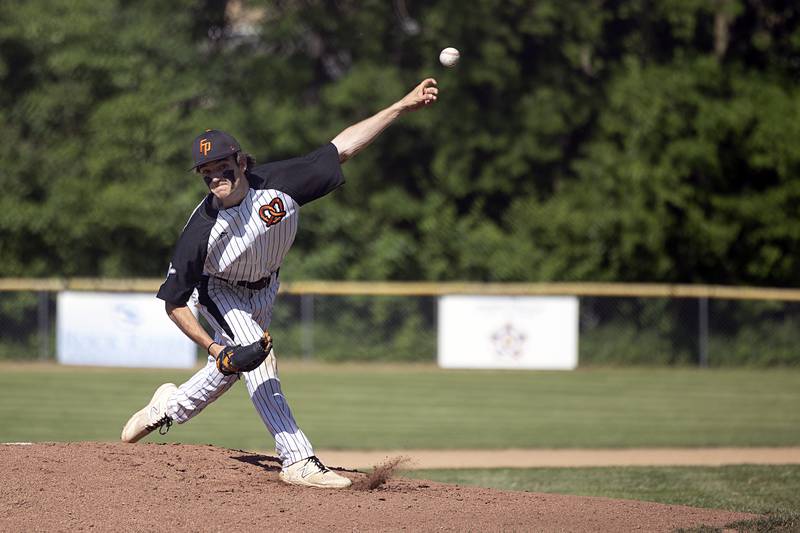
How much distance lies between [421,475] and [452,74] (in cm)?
1417

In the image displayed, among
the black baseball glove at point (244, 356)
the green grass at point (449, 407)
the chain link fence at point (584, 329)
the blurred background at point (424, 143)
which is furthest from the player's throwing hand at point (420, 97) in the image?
the blurred background at point (424, 143)

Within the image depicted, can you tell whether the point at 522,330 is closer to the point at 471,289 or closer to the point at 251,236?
the point at 471,289

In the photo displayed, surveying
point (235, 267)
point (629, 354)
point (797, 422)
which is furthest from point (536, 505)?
point (629, 354)

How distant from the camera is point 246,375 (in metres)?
5.50

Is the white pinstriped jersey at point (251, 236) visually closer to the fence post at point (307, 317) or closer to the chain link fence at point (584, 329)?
the chain link fence at point (584, 329)

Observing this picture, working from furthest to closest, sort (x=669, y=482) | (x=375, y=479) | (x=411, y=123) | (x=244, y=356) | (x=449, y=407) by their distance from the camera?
(x=411, y=123)
(x=449, y=407)
(x=669, y=482)
(x=375, y=479)
(x=244, y=356)

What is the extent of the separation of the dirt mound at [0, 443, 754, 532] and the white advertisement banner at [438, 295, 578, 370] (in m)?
12.1

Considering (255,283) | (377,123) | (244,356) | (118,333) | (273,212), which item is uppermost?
(377,123)

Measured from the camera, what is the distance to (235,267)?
536 centimetres

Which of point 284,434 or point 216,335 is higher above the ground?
point 216,335

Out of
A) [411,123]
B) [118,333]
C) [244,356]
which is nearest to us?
[244,356]

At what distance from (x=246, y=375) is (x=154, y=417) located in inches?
25.3

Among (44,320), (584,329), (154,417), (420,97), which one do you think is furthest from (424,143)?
(154,417)

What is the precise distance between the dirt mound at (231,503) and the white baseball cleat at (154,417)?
0.15m
